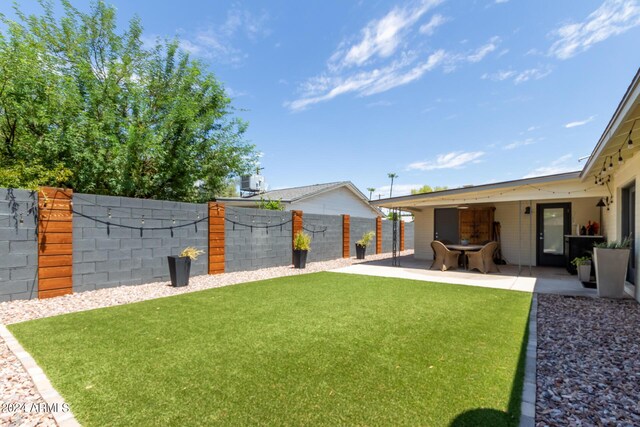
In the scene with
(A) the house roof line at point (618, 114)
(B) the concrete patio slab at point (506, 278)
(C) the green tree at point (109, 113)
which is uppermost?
(C) the green tree at point (109, 113)

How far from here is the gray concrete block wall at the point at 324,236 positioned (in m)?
11.8

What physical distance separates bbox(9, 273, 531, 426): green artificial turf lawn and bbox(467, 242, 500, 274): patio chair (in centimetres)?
389

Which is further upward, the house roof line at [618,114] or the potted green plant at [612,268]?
the house roof line at [618,114]

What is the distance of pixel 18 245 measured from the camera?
16.7 feet

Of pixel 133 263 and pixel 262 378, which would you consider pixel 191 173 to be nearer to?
pixel 133 263

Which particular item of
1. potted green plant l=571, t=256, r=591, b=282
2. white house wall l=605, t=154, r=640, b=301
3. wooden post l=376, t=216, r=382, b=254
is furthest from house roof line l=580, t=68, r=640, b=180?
wooden post l=376, t=216, r=382, b=254

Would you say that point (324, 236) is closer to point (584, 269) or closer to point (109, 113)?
point (584, 269)

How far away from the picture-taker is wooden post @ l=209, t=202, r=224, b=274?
27.4ft

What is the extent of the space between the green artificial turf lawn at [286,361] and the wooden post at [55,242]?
4.42 feet

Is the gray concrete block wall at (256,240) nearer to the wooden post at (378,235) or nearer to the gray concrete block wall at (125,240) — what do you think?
the gray concrete block wall at (125,240)

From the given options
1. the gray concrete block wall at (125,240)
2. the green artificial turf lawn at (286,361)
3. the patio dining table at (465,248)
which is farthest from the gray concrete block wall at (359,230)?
the green artificial turf lawn at (286,361)

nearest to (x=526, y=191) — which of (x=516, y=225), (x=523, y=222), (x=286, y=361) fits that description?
(x=523, y=222)

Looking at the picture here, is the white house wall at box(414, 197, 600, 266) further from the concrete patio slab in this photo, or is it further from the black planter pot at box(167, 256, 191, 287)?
the black planter pot at box(167, 256, 191, 287)

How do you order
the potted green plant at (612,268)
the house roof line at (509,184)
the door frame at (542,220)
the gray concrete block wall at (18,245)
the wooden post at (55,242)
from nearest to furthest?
the gray concrete block wall at (18,245) < the wooden post at (55,242) < the potted green plant at (612,268) < the house roof line at (509,184) < the door frame at (542,220)
